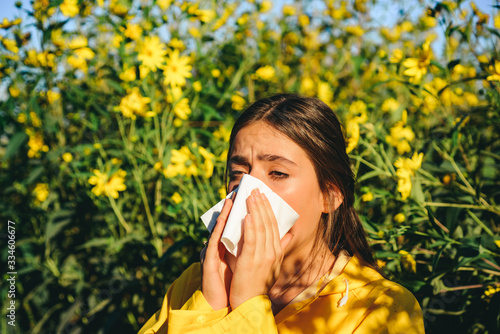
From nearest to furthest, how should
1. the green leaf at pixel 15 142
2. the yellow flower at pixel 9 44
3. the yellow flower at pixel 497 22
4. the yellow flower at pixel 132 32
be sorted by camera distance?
the yellow flower at pixel 497 22 < the yellow flower at pixel 132 32 < the green leaf at pixel 15 142 < the yellow flower at pixel 9 44

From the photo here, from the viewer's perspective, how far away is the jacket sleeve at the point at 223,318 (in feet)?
2.91

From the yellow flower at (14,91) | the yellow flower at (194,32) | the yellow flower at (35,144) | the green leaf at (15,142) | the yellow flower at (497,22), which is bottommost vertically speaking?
the yellow flower at (35,144)

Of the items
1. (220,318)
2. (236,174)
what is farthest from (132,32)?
(220,318)

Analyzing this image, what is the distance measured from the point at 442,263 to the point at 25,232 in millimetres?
2304

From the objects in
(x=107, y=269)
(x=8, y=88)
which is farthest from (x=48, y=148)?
(x=107, y=269)

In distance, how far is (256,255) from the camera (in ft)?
3.09

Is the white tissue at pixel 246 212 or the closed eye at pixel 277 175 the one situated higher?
the closed eye at pixel 277 175

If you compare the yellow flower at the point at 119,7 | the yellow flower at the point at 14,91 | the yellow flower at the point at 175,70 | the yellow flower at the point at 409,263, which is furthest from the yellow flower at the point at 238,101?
the yellow flower at the point at 409,263

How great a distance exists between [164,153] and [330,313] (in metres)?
1.27

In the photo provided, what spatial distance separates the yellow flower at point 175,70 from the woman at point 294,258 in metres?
0.86

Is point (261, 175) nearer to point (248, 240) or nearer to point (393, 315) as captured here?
point (248, 240)

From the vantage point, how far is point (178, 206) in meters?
1.60

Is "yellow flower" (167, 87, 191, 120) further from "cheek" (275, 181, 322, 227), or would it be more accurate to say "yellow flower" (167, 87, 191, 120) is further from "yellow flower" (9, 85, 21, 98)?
"cheek" (275, 181, 322, 227)

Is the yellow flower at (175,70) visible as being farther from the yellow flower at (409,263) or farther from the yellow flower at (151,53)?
the yellow flower at (409,263)
